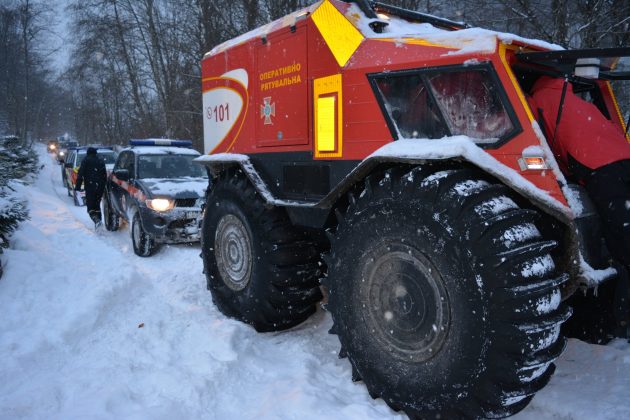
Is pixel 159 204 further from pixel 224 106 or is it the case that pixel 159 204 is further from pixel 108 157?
pixel 108 157

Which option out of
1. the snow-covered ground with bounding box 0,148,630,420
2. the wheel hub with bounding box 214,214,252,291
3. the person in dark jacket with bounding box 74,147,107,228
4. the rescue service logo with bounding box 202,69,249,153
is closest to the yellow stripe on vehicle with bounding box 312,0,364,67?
the rescue service logo with bounding box 202,69,249,153

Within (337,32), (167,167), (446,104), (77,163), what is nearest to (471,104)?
(446,104)

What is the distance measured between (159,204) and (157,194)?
0.64ft

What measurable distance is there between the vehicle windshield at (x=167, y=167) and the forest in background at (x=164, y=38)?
5909 millimetres

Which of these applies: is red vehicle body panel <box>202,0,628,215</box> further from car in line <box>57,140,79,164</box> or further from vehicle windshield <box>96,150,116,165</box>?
car in line <box>57,140,79,164</box>

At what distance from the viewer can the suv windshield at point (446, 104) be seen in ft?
8.91

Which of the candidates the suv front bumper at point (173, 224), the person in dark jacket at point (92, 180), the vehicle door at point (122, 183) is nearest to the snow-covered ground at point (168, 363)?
the suv front bumper at point (173, 224)

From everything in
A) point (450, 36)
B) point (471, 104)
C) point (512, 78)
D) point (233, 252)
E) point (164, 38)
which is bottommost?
point (233, 252)

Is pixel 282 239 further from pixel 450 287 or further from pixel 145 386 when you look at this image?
pixel 450 287

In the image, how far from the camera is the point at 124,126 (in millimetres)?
38312

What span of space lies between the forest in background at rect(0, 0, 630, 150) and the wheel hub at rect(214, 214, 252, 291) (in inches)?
233

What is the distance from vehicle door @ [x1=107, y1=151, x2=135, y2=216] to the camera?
350 inches

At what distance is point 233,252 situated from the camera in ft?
15.4

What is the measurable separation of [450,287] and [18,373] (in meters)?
Result: 3.22
